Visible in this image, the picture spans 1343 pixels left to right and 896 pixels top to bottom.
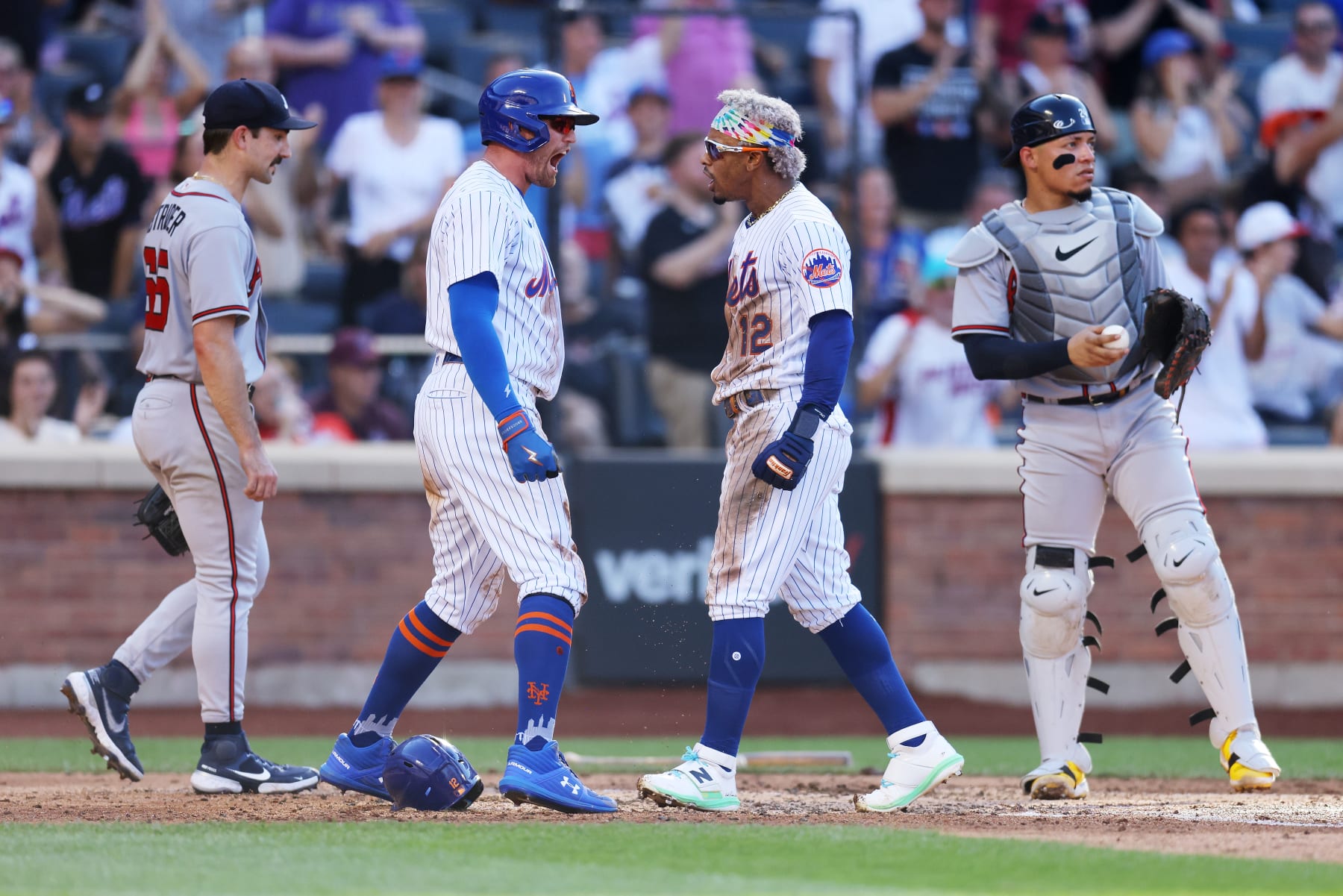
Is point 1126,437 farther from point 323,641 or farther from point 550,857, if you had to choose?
point 323,641

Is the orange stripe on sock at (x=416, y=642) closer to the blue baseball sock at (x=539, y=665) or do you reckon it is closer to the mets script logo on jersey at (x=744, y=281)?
the blue baseball sock at (x=539, y=665)

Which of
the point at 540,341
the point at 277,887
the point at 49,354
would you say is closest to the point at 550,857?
the point at 277,887

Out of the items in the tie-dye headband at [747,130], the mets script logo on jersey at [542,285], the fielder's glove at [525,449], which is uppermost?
the tie-dye headband at [747,130]

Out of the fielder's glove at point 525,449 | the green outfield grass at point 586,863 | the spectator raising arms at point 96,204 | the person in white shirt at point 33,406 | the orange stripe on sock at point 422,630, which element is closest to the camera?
the green outfield grass at point 586,863

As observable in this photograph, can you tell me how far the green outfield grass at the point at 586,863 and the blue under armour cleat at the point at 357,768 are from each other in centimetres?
50

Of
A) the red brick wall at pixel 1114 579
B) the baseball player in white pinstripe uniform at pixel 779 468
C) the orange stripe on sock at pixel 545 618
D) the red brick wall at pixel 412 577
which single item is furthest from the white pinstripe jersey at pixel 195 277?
the red brick wall at pixel 1114 579

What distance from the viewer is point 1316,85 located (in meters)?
12.6

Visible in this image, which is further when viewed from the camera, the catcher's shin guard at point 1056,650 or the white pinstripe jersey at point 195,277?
the catcher's shin guard at point 1056,650

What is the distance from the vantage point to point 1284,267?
11.2 m

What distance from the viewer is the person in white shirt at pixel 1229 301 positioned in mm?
10461

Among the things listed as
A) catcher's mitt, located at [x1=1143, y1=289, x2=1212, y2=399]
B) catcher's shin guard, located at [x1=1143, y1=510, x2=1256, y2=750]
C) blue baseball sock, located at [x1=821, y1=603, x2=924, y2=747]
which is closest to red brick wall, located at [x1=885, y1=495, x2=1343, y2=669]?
catcher's shin guard, located at [x1=1143, y1=510, x2=1256, y2=750]

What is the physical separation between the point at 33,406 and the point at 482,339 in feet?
18.7

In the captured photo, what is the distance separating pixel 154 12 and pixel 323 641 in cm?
462

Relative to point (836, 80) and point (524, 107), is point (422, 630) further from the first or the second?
point (836, 80)
